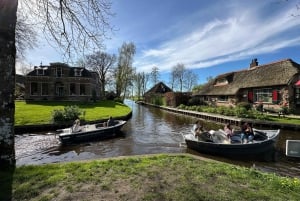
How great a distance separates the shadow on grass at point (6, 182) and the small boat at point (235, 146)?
30.4 feet

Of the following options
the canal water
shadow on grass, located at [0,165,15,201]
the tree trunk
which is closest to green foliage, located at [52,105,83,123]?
the canal water

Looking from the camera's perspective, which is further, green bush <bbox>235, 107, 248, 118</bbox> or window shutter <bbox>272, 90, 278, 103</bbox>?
window shutter <bbox>272, 90, 278, 103</bbox>

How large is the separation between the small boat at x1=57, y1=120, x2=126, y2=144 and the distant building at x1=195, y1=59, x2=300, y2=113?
18879mm

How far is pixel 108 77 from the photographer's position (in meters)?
61.5

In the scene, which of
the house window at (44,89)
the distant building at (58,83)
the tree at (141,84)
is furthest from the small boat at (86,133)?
the tree at (141,84)

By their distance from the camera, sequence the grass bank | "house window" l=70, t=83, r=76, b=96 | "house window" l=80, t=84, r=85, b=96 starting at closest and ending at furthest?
the grass bank, "house window" l=70, t=83, r=76, b=96, "house window" l=80, t=84, r=85, b=96

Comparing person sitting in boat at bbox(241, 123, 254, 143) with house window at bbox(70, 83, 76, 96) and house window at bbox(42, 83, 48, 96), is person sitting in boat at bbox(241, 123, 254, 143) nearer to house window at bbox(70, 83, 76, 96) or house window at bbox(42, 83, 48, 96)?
house window at bbox(70, 83, 76, 96)

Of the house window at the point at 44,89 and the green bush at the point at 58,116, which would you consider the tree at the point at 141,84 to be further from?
the green bush at the point at 58,116

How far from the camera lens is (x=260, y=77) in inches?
1180

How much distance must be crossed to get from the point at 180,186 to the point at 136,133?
13866 millimetres

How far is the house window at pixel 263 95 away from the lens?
2725cm

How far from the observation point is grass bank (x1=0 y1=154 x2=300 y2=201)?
457 cm

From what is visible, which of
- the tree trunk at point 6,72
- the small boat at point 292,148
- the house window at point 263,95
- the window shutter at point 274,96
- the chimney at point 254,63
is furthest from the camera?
the chimney at point 254,63

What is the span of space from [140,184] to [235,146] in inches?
314
